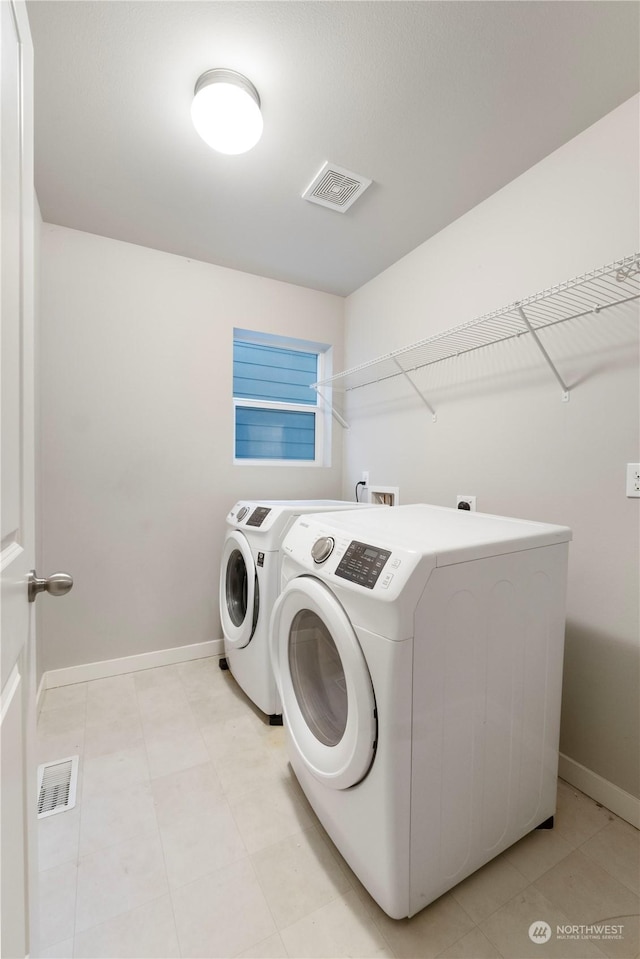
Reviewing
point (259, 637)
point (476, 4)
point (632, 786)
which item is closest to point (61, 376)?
point (259, 637)

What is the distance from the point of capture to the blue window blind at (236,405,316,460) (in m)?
2.80

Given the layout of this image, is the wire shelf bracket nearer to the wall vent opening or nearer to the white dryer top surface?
the white dryer top surface

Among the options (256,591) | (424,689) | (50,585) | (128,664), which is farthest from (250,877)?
(128,664)

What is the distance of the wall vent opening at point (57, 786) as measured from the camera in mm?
1403

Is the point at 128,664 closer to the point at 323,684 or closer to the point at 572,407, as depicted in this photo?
the point at 323,684

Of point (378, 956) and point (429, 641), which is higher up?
point (429, 641)

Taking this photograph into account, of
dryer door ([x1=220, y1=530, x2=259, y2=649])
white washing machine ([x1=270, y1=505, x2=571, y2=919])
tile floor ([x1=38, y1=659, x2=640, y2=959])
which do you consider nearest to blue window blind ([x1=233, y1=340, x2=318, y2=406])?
dryer door ([x1=220, y1=530, x2=259, y2=649])

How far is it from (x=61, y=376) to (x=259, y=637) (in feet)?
5.63

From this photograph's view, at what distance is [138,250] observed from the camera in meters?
2.31

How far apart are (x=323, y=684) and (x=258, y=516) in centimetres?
86

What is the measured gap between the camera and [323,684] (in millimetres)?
1347

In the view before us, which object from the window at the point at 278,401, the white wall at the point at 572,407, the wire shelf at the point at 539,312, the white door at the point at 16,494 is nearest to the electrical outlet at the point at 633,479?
the white wall at the point at 572,407

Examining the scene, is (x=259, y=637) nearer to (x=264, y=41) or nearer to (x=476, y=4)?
(x=264, y=41)

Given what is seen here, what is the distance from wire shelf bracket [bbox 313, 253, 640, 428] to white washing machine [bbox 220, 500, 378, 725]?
3.12 feet
